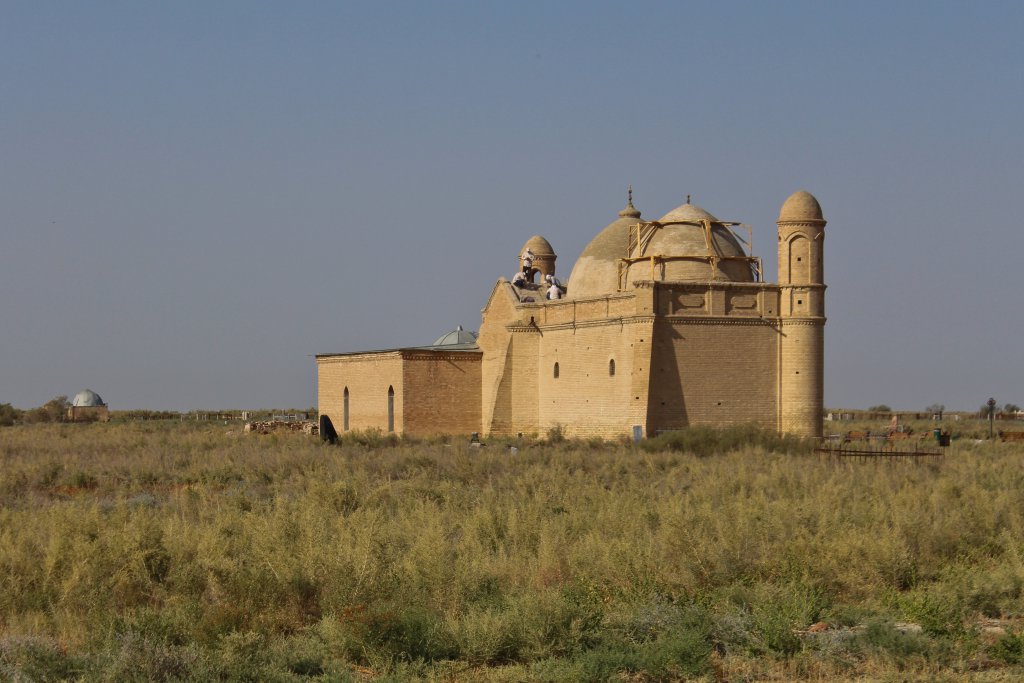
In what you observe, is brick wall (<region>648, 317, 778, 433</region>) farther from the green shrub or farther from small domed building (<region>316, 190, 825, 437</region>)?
the green shrub

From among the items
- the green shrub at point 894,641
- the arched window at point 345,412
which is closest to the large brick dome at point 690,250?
the arched window at point 345,412

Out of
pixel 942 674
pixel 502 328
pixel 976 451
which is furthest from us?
pixel 502 328

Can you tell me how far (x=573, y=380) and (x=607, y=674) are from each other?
3077cm

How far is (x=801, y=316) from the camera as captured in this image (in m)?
36.4

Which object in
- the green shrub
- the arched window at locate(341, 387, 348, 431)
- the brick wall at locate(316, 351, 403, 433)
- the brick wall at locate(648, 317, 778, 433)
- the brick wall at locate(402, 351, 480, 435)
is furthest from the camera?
the arched window at locate(341, 387, 348, 431)

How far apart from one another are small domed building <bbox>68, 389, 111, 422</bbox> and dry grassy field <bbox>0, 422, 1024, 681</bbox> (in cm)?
6628

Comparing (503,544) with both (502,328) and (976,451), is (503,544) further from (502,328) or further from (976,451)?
(502,328)

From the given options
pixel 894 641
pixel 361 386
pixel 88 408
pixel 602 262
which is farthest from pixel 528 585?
pixel 88 408

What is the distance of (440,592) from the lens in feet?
38.0

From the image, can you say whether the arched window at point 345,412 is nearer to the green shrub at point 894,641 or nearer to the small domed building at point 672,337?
the small domed building at point 672,337

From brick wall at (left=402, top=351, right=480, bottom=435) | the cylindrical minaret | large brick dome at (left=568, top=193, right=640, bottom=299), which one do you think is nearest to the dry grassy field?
the cylindrical minaret

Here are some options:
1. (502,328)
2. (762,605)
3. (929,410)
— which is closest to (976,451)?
(502,328)

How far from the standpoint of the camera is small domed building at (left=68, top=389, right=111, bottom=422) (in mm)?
82938

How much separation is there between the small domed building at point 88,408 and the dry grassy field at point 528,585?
66277mm
